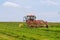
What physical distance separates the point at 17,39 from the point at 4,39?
1.31 meters

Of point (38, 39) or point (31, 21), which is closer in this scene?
point (38, 39)

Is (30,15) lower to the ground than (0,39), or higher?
higher

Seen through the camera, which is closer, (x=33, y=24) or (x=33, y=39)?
(x=33, y=39)

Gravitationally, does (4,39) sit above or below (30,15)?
below

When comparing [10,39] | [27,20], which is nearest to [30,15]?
[27,20]

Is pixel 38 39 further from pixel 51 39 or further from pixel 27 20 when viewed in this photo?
pixel 27 20

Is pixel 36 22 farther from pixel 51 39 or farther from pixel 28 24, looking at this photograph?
pixel 51 39

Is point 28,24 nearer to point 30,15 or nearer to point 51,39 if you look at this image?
point 30,15

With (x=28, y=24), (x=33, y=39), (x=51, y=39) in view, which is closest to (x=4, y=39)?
(x=33, y=39)

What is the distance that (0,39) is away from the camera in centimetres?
2052

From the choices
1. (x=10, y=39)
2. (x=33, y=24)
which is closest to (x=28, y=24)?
(x=33, y=24)

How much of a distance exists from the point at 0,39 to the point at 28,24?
19538 millimetres

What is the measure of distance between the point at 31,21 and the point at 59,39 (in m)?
20.5

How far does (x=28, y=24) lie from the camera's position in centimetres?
3984
